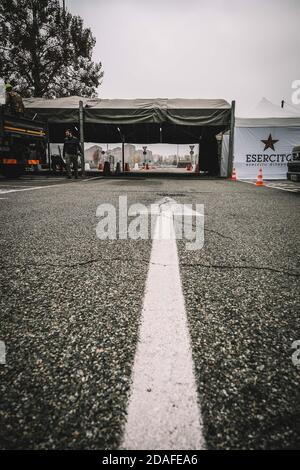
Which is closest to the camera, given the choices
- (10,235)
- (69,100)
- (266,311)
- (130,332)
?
(130,332)

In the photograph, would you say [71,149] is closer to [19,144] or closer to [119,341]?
[19,144]

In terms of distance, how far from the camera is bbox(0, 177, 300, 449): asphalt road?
64 centimetres

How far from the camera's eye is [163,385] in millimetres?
752

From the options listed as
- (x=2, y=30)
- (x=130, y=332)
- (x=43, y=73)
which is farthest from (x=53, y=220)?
(x=2, y=30)

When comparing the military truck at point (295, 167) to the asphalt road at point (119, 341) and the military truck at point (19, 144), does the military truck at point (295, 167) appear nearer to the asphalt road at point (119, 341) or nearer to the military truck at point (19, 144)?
the asphalt road at point (119, 341)

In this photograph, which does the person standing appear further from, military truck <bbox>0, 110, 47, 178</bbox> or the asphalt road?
the asphalt road

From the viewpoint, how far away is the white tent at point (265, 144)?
1471 cm

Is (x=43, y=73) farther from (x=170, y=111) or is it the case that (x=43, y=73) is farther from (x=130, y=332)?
(x=130, y=332)

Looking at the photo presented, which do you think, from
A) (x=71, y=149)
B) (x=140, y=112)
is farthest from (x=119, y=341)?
(x=140, y=112)

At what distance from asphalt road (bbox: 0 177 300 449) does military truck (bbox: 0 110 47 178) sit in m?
8.67

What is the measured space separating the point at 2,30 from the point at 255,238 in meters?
30.9

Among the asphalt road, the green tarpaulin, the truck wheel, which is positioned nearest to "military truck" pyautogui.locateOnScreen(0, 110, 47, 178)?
the truck wheel

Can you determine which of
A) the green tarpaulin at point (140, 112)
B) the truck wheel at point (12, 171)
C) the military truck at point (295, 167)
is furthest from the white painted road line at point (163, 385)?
the green tarpaulin at point (140, 112)
